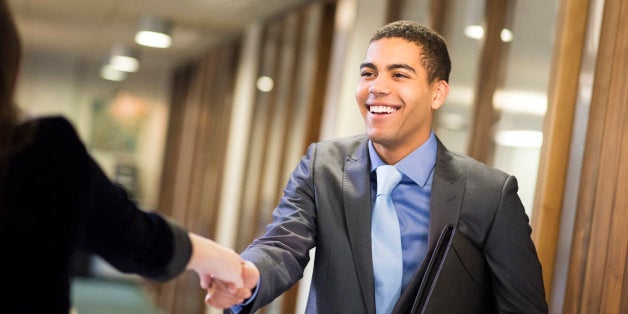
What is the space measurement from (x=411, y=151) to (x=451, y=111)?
4.69 feet

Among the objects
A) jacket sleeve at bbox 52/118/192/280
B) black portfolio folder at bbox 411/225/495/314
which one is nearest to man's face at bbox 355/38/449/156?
black portfolio folder at bbox 411/225/495/314

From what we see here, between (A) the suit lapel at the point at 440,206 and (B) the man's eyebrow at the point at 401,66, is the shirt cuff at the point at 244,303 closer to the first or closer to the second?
(A) the suit lapel at the point at 440,206

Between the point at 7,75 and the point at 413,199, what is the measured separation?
1.20m

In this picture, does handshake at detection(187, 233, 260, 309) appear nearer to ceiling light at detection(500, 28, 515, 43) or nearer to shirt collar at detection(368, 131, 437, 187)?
shirt collar at detection(368, 131, 437, 187)

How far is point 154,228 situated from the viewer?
4.89ft

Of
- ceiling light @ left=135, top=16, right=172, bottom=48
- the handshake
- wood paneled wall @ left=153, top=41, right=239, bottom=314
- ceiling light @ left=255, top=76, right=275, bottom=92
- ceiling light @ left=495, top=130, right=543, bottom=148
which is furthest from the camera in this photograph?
wood paneled wall @ left=153, top=41, right=239, bottom=314

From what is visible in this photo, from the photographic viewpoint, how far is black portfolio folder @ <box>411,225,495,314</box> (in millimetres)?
2012

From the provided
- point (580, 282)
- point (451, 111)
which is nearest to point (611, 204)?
point (580, 282)

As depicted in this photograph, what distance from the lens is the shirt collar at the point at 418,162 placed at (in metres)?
2.19

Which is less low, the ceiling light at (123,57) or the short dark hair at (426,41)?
the ceiling light at (123,57)

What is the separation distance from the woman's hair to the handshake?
0.49 m

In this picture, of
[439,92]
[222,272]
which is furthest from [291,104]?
[222,272]

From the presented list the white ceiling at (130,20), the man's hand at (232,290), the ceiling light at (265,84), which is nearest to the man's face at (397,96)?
the man's hand at (232,290)

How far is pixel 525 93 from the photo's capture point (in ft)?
10.0
